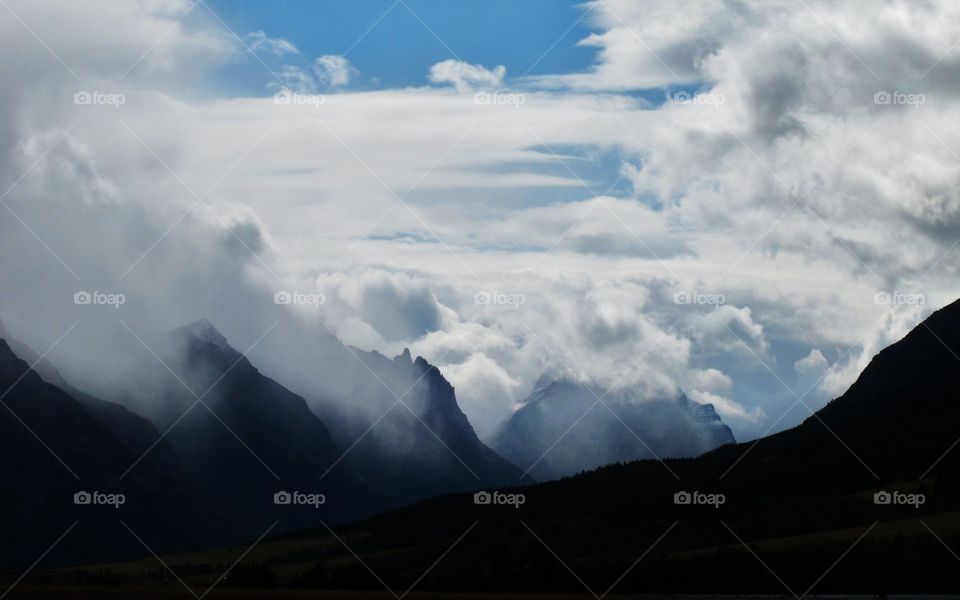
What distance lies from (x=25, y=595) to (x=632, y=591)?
73.4 metres

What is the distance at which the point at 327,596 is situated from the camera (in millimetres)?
164000

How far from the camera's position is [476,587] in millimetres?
187000

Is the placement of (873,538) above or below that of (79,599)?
above

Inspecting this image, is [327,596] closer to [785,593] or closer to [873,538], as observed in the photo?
[785,593]

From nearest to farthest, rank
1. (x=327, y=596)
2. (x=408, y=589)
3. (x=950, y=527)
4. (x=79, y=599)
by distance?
1. (x=79, y=599)
2. (x=327, y=596)
3. (x=408, y=589)
4. (x=950, y=527)

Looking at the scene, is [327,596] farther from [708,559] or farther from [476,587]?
[708,559]

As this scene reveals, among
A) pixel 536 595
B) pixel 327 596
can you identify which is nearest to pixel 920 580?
pixel 536 595

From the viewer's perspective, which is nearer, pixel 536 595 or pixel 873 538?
pixel 536 595

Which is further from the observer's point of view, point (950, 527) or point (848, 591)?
point (950, 527)

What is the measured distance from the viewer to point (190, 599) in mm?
158000

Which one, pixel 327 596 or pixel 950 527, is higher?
pixel 950 527

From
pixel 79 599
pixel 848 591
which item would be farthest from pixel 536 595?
pixel 79 599

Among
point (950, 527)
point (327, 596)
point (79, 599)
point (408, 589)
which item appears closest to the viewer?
point (79, 599)

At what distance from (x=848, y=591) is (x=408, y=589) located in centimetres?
5824
